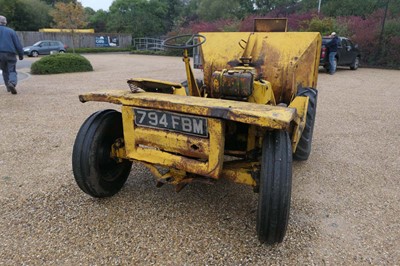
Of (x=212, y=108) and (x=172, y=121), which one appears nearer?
(x=212, y=108)

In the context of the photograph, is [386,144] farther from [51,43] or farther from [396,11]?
[51,43]

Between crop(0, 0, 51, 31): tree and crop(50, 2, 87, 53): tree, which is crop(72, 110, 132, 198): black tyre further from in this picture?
crop(0, 0, 51, 31): tree

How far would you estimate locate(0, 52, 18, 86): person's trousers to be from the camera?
7355 mm

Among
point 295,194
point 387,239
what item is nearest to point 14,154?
point 295,194

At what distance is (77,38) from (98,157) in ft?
119

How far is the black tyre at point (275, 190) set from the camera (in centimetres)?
221

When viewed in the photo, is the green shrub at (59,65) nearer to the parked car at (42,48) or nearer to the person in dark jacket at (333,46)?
the person in dark jacket at (333,46)

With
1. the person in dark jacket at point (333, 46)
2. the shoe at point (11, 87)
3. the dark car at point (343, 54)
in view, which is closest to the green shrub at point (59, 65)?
the shoe at point (11, 87)

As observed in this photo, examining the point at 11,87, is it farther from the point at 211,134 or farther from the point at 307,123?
the point at 211,134

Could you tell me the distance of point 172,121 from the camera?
2477 millimetres

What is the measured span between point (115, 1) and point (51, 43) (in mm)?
35377

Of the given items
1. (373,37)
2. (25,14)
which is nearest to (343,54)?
(373,37)

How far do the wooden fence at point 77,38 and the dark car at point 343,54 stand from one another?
24.5m

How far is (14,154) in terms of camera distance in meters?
4.24
